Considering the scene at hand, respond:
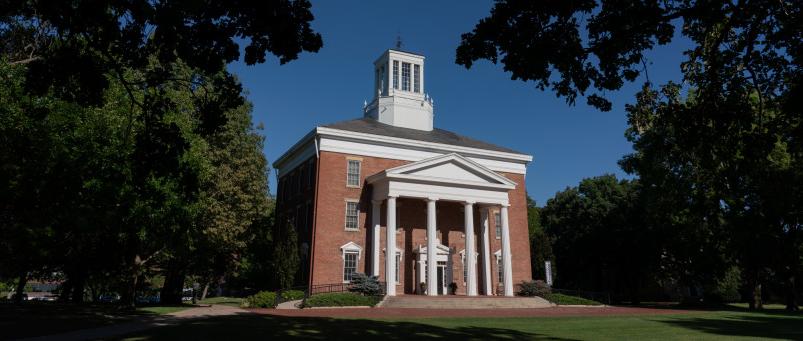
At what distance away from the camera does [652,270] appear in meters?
45.8

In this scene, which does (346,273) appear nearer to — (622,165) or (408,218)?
(408,218)

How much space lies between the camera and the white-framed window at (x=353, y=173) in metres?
35.4

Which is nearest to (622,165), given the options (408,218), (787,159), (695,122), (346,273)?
(787,159)

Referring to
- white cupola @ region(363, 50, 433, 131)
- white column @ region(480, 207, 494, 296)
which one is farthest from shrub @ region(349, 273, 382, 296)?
white cupola @ region(363, 50, 433, 131)

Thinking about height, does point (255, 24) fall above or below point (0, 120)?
below

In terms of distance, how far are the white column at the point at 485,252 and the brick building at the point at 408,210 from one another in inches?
2.7

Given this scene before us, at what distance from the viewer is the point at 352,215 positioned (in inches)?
1373

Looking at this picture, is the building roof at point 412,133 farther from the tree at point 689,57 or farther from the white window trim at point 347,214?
the tree at point 689,57

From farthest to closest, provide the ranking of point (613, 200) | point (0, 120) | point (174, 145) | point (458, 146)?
1. point (613, 200)
2. point (458, 146)
3. point (0, 120)
4. point (174, 145)

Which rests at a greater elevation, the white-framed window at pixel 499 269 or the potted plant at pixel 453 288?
the white-framed window at pixel 499 269

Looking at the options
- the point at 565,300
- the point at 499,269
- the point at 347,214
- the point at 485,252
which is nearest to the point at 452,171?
the point at 485,252

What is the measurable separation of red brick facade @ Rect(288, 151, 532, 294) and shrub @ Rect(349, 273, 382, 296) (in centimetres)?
198

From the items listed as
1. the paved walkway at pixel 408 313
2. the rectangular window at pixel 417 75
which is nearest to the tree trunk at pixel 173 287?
the paved walkway at pixel 408 313

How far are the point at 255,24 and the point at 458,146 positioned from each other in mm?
29839
